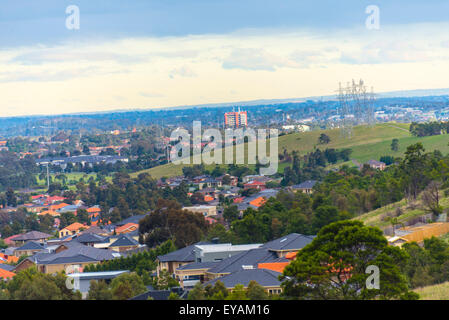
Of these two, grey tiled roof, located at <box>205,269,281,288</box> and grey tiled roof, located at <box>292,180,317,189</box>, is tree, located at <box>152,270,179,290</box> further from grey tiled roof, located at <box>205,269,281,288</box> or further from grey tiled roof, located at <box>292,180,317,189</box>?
grey tiled roof, located at <box>292,180,317,189</box>

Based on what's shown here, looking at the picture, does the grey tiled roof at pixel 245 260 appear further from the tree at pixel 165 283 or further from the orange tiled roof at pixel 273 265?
the tree at pixel 165 283

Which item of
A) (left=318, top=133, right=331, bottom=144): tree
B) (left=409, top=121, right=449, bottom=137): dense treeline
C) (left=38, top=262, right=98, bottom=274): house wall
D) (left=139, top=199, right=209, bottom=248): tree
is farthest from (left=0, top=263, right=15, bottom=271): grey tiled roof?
(left=318, top=133, right=331, bottom=144): tree

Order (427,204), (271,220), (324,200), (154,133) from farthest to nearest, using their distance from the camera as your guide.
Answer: (154,133) → (324,200) → (271,220) → (427,204)

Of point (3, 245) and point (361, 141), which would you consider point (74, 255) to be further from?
point (361, 141)

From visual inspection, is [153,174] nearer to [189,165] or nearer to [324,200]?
[189,165]

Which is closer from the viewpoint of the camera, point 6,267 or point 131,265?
point 131,265

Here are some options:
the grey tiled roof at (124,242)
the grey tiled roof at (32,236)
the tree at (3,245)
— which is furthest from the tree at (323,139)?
the grey tiled roof at (124,242)

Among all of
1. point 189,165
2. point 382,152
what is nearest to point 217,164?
point 189,165

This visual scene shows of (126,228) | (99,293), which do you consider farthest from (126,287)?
(126,228)
